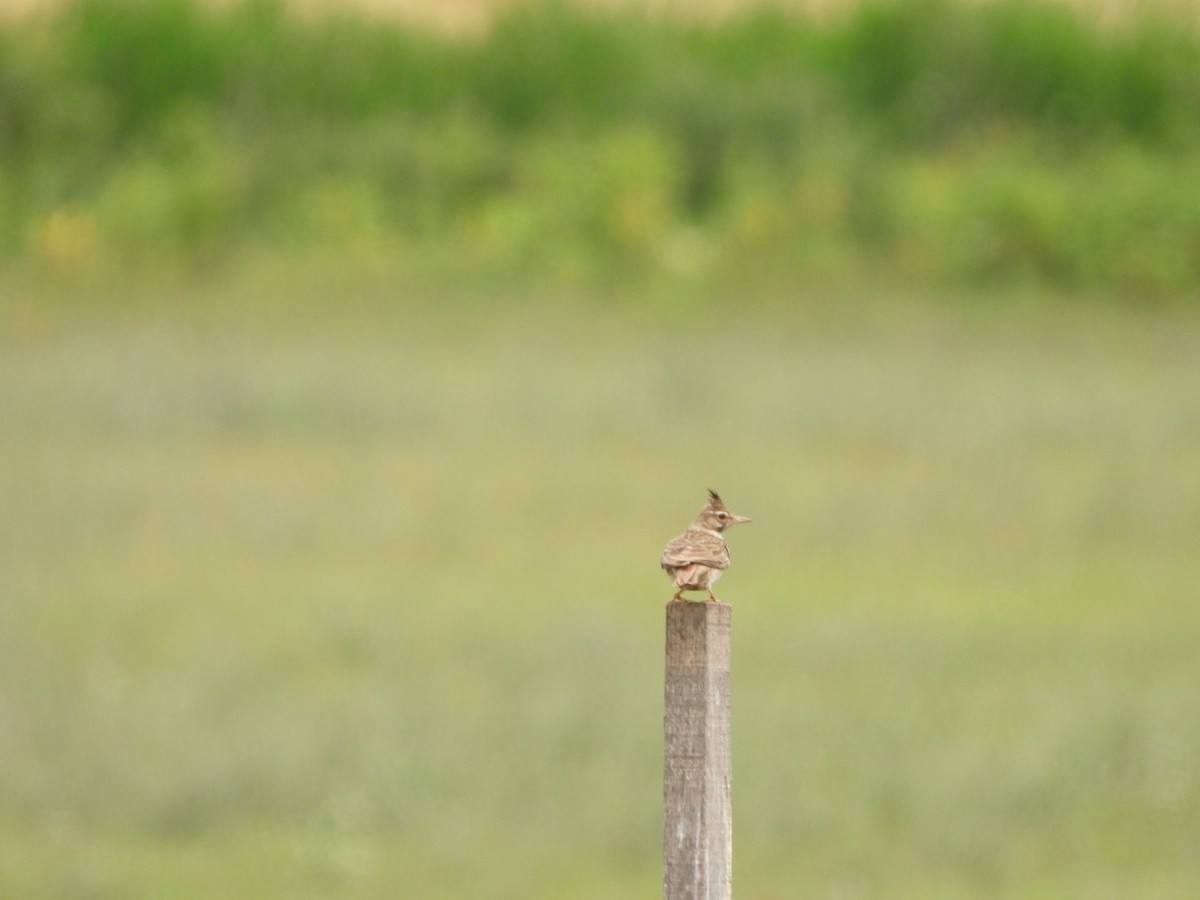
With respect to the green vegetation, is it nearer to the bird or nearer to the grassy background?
the grassy background

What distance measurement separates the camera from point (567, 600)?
44.5ft

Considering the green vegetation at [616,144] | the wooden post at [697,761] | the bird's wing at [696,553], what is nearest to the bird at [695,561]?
the bird's wing at [696,553]

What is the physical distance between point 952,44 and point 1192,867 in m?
27.0

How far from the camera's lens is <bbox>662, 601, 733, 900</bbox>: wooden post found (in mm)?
3084

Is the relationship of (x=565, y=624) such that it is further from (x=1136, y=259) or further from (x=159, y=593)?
(x=1136, y=259)

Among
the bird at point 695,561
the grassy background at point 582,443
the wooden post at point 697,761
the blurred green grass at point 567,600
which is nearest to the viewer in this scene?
the wooden post at point 697,761

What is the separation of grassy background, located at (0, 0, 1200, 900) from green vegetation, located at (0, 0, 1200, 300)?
0.10 metres

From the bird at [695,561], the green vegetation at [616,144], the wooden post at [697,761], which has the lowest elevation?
the wooden post at [697,761]

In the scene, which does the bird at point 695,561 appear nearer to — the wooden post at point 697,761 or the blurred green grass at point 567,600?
the wooden post at point 697,761

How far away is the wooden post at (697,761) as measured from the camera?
10.1ft

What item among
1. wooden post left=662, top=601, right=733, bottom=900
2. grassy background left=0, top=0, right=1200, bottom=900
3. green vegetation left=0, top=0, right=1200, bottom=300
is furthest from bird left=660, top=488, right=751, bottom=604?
green vegetation left=0, top=0, right=1200, bottom=300

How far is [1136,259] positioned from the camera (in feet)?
94.6

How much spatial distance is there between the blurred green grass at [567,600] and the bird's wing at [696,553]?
502cm

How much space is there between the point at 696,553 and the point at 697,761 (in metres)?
0.49
